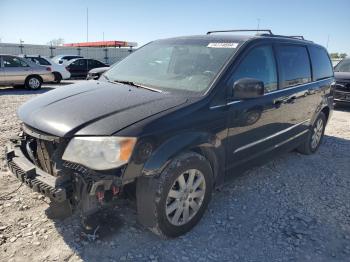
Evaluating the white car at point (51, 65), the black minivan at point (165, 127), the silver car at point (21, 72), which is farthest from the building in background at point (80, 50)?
the black minivan at point (165, 127)

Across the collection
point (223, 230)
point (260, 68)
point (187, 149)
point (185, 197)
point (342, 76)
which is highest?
point (260, 68)

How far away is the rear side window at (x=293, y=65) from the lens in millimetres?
4074

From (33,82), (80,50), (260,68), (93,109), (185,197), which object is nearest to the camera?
(93,109)

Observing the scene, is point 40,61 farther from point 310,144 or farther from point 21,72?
point 310,144

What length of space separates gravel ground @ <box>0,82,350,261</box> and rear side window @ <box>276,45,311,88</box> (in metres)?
1.36

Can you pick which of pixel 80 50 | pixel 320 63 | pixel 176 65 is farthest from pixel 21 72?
pixel 80 50

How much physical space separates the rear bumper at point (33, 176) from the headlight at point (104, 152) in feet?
0.85

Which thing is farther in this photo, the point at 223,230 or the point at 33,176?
the point at 223,230

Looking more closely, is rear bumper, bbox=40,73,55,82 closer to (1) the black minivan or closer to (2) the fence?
(2) the fence

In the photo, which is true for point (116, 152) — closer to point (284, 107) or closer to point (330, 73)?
point (284, 107)

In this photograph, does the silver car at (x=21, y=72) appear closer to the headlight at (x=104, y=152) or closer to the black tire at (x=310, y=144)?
the black tire at (x=310, y=144)

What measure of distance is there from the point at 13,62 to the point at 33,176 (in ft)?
38.1

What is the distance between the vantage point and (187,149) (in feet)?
9.34

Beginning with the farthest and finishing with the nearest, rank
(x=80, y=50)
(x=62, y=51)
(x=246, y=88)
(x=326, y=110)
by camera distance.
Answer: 1. (x=80, y=50)
2. (x=62, y=51)
3. (x=326, y=110)
4. (x=246, y=88)
